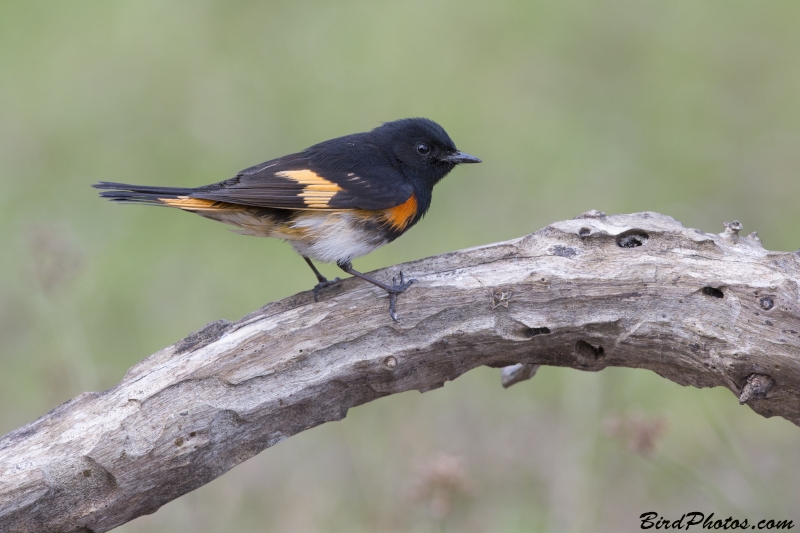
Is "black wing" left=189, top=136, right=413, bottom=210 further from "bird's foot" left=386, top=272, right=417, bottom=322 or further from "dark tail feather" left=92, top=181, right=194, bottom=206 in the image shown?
"bird's foot" left=386, top=272, right=417, bottom=322

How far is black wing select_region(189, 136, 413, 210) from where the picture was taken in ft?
12.6

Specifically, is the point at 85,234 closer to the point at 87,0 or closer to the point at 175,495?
the point at 87,0

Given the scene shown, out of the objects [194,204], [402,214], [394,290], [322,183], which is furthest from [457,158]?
[194,204]

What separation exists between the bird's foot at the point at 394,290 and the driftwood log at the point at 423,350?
31mm

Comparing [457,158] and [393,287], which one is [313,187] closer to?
[393,287]

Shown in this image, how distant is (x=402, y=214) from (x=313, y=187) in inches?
18.3

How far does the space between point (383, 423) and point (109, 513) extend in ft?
7.82

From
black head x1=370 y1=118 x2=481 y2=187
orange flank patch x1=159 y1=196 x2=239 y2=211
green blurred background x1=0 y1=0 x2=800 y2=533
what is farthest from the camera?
green blurred background x1=0 y1=0 x2=800 y2=533

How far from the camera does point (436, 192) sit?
7754mm

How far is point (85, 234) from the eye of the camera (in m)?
7.18

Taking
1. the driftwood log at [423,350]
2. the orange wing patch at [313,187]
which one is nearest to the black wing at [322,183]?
the orange wing patch at [313,187]

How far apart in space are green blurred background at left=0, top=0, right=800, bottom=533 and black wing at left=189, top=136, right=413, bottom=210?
3.73ft

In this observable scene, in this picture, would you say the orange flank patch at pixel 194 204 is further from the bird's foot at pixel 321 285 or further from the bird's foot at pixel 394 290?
the bird's foot at pixel 394 290

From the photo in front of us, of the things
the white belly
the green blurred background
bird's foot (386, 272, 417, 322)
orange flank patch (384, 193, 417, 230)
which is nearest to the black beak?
orange flank patch (384, 193, 417, 230)
